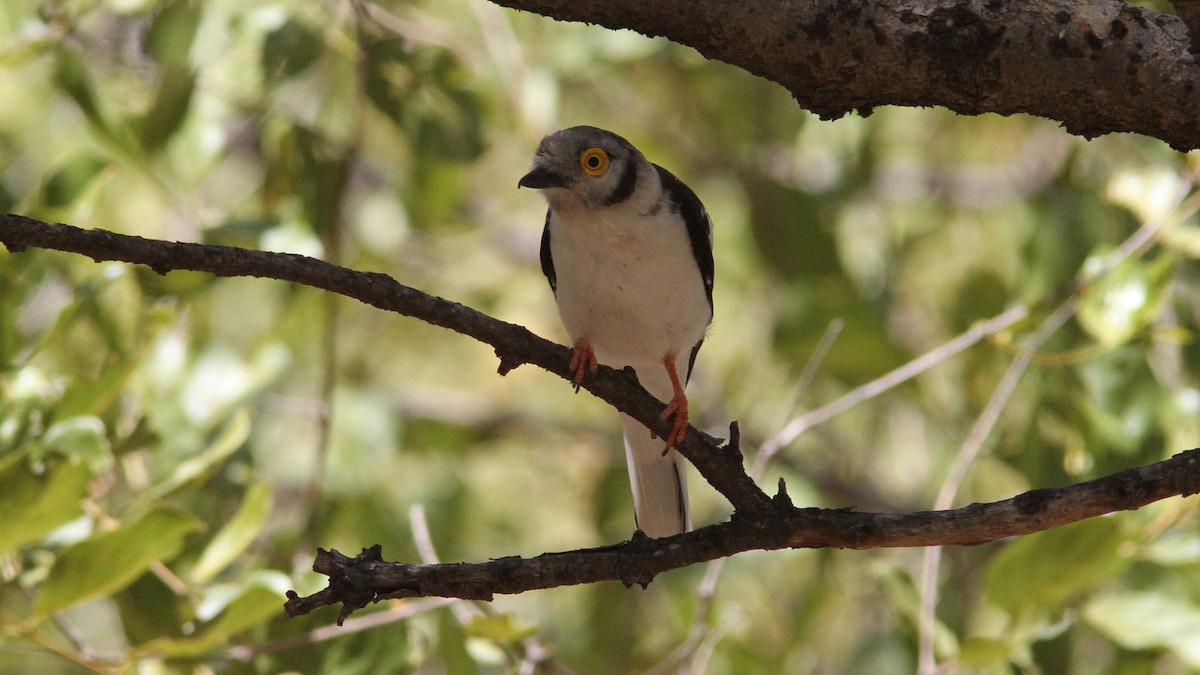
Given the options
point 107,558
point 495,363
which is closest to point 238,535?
point 107,558

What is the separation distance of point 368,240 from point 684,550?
422 centimetres

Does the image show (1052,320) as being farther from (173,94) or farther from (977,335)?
(173,94)

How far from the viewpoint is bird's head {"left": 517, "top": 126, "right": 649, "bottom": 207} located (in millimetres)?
3768

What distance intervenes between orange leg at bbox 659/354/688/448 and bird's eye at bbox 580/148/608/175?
0.70 metres

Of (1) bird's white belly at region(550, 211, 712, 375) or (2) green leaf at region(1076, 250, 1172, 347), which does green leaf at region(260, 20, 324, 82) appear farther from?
(2) green leaf at region(1076, 250, 1172, 347)

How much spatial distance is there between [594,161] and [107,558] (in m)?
1.84

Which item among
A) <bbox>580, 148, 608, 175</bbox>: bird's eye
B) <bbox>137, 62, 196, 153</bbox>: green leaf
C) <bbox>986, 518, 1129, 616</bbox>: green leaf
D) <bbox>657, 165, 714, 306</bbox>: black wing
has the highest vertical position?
<bbox>137, 62, 196, 153</bbox>: green leaf

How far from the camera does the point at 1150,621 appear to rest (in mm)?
3795

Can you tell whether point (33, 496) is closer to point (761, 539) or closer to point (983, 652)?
point (761, 539)

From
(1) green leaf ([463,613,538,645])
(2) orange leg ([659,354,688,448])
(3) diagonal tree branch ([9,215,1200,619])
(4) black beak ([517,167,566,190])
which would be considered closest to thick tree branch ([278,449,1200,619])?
(3) diagonal tree branch ([9,215,1200,619])

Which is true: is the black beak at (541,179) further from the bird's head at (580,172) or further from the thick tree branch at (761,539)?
the thick tree branch at (761,539)

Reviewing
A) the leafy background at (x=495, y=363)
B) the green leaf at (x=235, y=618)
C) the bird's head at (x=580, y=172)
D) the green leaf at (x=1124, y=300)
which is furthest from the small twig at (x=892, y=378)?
the green leaf at (x=235, y=618)

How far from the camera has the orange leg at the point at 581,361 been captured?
2805mm

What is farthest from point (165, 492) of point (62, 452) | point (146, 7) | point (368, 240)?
point (368, 240)
